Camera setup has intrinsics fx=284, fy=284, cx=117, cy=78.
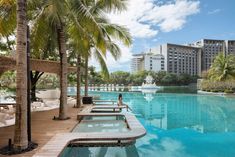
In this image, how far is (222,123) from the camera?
13242mm

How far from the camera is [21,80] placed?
6.01 meters

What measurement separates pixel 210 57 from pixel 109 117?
99916 millimetres

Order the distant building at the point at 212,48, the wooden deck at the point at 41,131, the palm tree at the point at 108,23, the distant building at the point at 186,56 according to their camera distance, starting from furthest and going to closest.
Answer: the distant building at the point at 212,48 → the distant building at the point at 186,56 → the palm tree at the point at 108,23 → the wooden deck at the point at 41,131

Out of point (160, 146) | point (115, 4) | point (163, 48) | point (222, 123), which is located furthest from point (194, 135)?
point (163, 48)

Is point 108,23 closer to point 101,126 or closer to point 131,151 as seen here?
point 101,126

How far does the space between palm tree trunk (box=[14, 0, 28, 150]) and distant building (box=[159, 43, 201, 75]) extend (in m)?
96.4

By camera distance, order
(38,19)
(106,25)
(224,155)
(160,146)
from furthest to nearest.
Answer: (106,25)
(38,19)
(160,146)
(224,155)

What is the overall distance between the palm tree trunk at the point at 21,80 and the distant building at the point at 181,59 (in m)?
96.4

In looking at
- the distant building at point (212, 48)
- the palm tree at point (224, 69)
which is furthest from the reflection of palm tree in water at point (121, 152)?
the distant building at point (212, 48)

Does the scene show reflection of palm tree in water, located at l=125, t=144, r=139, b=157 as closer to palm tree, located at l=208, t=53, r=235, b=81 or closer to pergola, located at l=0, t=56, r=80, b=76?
pergola, located at l=0, t=56, r=80, b=76

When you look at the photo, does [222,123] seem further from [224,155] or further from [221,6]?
[221,6]

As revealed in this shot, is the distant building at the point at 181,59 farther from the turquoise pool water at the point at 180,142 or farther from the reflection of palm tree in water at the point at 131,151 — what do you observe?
the reflection of palm tree in water at the point at 131,151

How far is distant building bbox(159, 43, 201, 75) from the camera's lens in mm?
101375

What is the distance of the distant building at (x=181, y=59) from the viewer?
101375 mm
